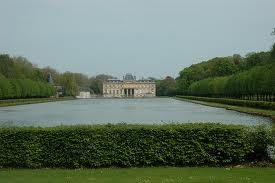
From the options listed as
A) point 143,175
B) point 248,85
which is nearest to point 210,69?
point 248,85

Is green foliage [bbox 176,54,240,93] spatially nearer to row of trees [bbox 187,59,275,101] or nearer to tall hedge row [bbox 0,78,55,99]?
row of trees [bbox 187,59,275,101]

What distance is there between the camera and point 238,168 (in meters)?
12.1

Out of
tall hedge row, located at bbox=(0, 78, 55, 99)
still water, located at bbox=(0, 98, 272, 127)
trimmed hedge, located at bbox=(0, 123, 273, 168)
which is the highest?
tall hedge row, located at bbox=(0, 78, 55, 99)

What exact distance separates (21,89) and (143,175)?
321ft

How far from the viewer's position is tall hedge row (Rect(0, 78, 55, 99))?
91.4m

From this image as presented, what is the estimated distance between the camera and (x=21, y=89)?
4163 inches

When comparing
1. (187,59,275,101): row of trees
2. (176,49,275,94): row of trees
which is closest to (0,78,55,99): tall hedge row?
(187,59,275,101): row of trees

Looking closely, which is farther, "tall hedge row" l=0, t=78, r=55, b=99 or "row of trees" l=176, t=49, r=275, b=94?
"row of trees" l=176, t=49, r=275, b=94

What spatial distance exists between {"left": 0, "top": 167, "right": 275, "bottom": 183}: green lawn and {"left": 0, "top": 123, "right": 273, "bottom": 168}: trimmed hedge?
0.53 meters

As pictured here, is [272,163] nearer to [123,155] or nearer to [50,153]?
[123,155]

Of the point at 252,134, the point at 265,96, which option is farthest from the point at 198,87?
the point at 252,134

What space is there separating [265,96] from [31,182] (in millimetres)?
64190

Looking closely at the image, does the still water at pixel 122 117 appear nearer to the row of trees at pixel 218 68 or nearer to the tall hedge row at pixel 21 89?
the tall hedge row at pixel 21 89

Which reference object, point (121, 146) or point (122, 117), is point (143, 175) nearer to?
point (121, 146)
